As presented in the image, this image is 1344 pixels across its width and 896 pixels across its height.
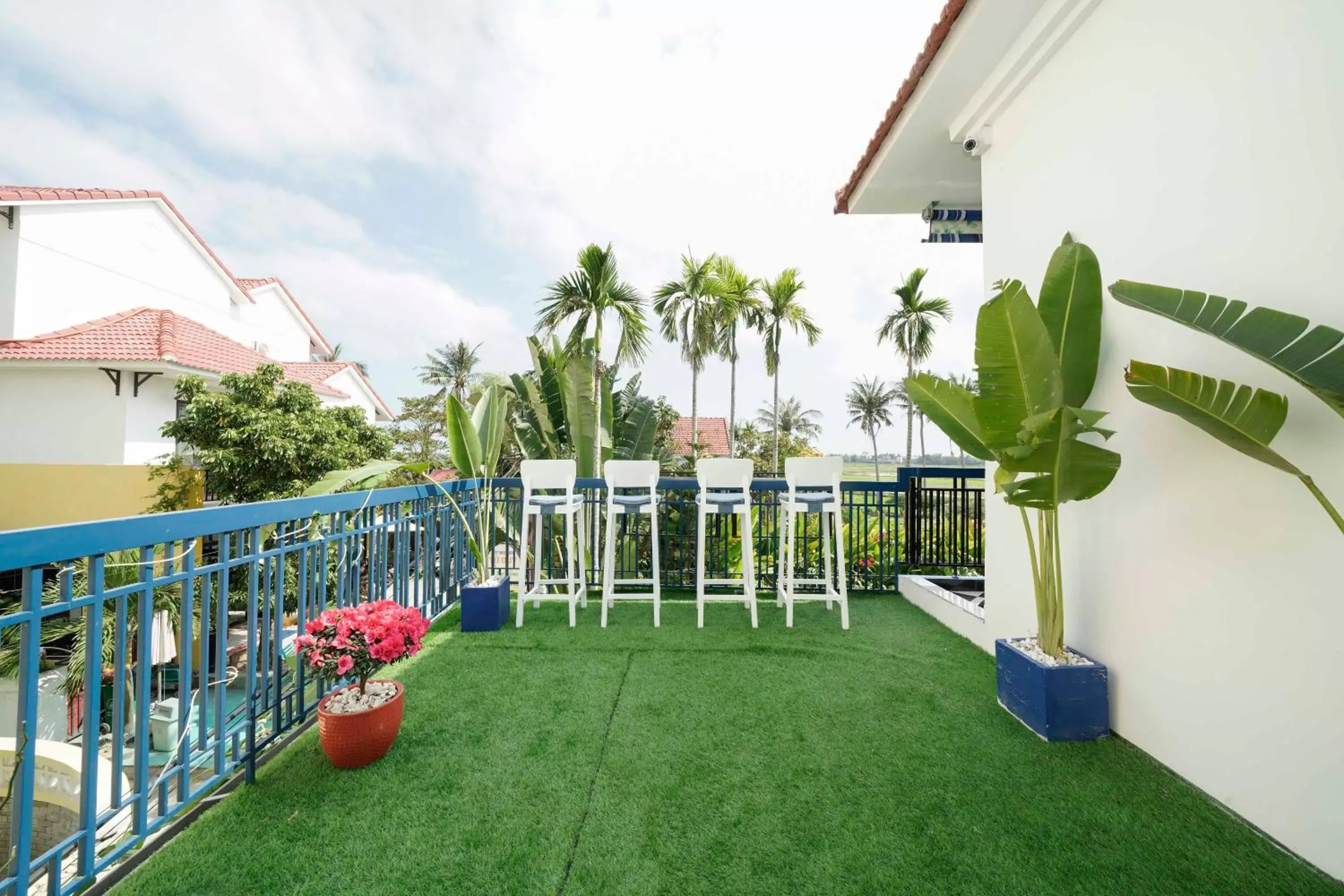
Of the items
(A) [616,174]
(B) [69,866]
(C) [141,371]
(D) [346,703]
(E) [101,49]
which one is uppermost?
(E) [101,49]

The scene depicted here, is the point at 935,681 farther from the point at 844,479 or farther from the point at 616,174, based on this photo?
the point at 616,174

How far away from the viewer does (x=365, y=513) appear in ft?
9.94

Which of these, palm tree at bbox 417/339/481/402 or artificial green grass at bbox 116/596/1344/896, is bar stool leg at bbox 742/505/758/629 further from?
palm tree at bbox 417/339/481/402

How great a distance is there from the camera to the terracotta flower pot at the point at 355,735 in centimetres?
204

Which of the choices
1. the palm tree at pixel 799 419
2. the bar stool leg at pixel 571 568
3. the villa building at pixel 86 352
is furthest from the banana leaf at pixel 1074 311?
the palm tree at pixel 799 419

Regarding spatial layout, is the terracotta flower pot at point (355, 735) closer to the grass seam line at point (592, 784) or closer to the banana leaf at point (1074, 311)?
the grass seam line at point (592, 784)

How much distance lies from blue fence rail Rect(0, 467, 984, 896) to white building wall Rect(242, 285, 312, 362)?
15174 millimetres

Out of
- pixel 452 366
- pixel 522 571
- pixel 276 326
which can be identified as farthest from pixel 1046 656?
pixel 452 366

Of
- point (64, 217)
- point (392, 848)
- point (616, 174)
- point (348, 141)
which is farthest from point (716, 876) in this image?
point (64, 217)


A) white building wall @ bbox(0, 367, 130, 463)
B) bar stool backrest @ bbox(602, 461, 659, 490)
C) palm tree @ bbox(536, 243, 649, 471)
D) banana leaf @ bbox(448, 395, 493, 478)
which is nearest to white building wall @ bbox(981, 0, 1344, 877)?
bar stool backrest @ bbox(602, 461, 659, 490)

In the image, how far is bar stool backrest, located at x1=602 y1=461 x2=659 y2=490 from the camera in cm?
395

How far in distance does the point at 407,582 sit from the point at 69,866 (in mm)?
2057

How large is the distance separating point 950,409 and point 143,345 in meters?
14.8

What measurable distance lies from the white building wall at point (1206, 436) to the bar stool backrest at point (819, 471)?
1.39m
